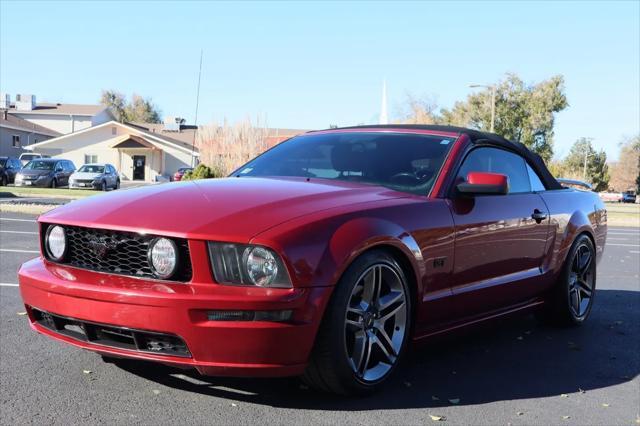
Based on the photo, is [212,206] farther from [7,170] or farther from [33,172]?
[7,170]

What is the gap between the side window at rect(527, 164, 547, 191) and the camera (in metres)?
5.27

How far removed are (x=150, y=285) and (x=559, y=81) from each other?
5312 cm

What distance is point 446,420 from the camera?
3.27 metres

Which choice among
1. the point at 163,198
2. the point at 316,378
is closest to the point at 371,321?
the point at 316,378

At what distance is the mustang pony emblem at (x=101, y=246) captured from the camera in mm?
3217

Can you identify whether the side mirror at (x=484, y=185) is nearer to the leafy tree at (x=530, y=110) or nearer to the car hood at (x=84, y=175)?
the car hood at (x=84, y=175)

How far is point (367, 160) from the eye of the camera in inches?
177

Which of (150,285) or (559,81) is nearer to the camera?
(150,285)

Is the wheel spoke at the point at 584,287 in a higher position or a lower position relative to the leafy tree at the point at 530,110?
lower

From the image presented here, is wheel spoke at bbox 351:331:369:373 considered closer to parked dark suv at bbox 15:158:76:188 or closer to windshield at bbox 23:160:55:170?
parked dark suv at bbox 15:158:76:188

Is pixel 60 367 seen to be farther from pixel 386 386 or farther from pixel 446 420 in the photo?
pixel 446 420

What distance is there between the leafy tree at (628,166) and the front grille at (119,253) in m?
95.9

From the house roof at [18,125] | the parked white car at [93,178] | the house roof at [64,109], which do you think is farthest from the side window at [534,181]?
the house roof at [64,109]

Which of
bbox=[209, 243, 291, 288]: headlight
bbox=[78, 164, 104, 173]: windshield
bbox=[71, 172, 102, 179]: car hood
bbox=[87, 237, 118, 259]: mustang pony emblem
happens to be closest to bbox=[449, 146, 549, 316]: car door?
bbox=[209, 243, 291, 288]: headlight
